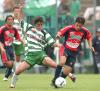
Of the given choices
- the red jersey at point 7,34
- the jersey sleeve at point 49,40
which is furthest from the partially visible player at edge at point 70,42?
the red jersey at point 7,34

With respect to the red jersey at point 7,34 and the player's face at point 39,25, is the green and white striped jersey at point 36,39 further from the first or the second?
the red jersey at point 7,34

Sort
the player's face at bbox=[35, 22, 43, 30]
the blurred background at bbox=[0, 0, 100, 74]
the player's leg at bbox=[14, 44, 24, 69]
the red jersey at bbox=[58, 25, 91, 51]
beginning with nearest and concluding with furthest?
the player's face at bbox=[35, 22, 43, 30] → the red jersey at bbox=[58, 25, 91, 51] → the player's leg at bbox=[14, 44, 24, 69] → the blurred background at bbox=[0, 0, 100, 74]

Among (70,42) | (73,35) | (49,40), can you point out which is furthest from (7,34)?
(49,40)

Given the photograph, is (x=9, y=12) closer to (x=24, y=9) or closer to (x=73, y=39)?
(x=24, y=9)

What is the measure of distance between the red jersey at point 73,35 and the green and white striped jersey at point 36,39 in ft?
2.21

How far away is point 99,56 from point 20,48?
6310mm

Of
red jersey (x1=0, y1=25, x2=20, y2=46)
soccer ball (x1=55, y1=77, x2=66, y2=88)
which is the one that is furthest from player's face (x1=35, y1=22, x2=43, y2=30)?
red jersey (x1=0, y1=25, x2=20, y2=46)

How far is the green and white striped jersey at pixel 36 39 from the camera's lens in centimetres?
1571

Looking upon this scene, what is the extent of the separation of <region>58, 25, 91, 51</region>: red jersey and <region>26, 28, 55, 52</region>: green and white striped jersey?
2.21 feet

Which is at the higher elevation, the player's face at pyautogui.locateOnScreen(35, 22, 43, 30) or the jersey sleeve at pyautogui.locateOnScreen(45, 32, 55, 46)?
the player's face at pyautogui.locateOnScreen(35, 22, 43, 30)

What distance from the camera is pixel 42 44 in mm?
15789

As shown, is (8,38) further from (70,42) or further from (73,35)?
(73,35)

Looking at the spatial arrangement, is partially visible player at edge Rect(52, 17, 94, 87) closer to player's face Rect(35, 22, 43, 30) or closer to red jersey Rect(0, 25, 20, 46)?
player's face Rect(35, 22, 43, 30)

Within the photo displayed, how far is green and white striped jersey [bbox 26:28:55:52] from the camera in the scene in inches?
619
